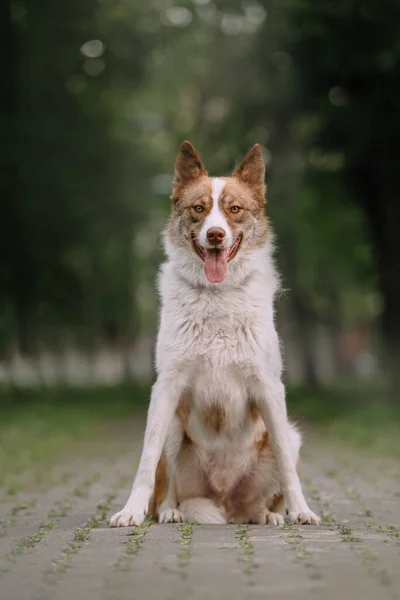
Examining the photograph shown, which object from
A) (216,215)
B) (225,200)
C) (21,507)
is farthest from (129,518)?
(21,507)

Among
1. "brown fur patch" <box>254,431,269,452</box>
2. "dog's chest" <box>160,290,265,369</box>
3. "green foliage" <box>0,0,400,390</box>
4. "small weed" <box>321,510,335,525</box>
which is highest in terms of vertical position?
"green foliage" <box>0,0,400,390</box>

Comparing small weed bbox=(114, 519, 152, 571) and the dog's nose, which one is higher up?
the dog's nose

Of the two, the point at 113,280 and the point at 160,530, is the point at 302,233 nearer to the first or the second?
the point at 113,280

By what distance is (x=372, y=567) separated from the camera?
20.5 feet

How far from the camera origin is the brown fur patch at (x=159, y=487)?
8609 mm

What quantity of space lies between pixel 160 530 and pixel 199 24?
3084 cm

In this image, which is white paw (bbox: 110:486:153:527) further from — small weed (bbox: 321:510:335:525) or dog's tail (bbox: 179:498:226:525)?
small weed (bbox: 321:510:335:525)

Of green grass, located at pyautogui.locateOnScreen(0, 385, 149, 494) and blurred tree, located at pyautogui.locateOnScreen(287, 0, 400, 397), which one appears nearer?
green grass, located at pyautogui.locateOnScreen(0, 385, 149, 494)

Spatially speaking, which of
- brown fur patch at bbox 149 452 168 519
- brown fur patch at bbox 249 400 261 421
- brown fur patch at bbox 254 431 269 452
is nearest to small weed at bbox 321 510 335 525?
brown fur patch at bbox 254 431 269 452

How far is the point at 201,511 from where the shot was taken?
856cm

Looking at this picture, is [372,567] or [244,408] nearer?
[372,567]

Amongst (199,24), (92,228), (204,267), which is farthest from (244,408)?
(199,24)

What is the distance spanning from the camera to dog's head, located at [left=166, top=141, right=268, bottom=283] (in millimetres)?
8391

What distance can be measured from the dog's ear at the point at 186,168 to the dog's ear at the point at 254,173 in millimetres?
272
